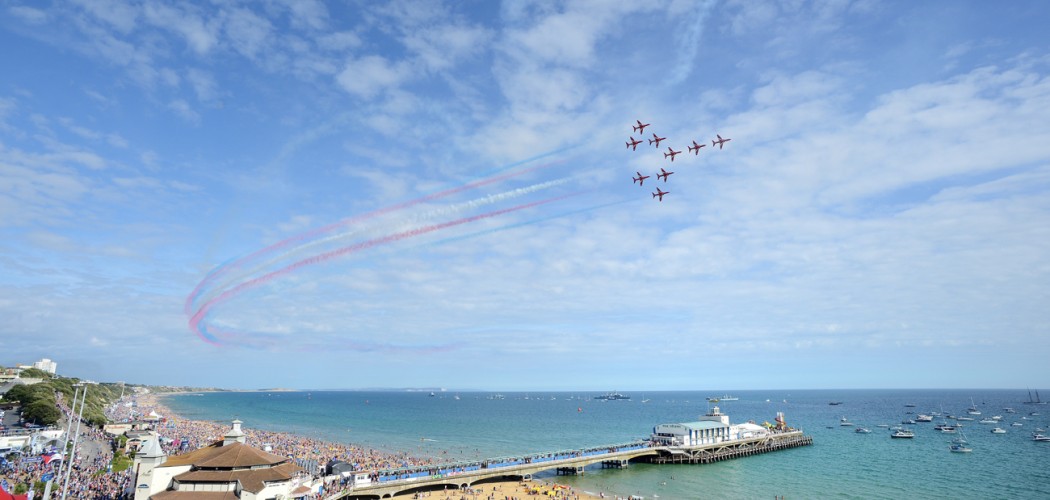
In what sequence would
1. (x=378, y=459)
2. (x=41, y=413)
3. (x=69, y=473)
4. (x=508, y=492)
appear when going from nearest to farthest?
(x=69, y=473) → (x=508, y=492) → (x=378, y=459) → (x=41, y=413)

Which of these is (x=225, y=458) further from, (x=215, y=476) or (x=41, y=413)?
(x=41, y=413)

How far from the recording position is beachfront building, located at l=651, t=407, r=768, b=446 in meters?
80.6

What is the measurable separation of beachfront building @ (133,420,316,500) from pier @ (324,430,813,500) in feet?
30.7

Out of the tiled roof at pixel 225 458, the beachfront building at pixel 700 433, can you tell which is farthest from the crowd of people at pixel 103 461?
the beachfront building at pixel 700 433

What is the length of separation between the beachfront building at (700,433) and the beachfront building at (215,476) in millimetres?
56374

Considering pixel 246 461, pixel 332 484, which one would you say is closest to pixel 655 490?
pixel 332 484

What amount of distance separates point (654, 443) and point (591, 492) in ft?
77.6

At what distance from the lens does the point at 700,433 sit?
82938mm

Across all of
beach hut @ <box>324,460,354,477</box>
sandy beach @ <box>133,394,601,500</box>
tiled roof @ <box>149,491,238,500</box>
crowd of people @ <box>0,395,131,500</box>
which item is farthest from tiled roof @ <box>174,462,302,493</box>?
sandy beach @ <box>133,394,601,500</box>

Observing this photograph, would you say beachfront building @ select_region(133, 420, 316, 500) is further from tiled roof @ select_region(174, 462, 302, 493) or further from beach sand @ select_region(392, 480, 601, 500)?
beach sand @ select_region(392, 480, 601, 500)

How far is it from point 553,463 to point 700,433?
1117 inches

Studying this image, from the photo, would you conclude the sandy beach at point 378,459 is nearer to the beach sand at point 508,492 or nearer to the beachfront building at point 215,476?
the beach sand at point 508,492

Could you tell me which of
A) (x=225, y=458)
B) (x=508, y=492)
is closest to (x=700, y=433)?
(x=508, y=492)

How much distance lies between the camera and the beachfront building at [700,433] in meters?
80.6
